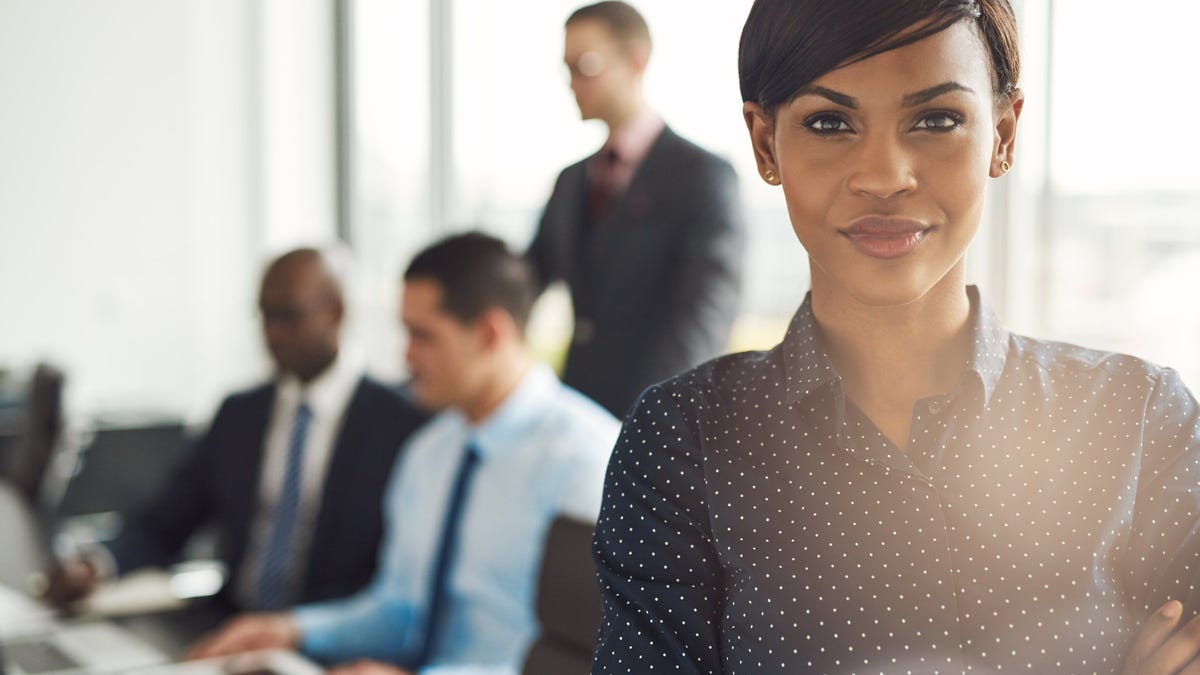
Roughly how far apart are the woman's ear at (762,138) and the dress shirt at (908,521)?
12cm

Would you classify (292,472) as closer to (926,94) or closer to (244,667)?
(244,667)

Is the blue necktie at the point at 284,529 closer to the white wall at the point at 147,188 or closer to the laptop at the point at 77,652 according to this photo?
the laptop at the point at 77,652

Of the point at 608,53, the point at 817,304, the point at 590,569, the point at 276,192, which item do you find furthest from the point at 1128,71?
→ the point at 276,192

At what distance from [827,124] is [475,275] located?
5.00ft

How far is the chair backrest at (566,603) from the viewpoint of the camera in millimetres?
1477

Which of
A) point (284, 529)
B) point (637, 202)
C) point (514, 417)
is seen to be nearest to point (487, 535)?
point (514, 417)

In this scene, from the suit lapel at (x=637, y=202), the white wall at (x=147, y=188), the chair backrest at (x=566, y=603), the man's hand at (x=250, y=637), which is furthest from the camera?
the white wall at (x=147, y=188)

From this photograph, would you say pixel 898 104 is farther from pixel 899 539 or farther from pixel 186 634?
pixel 186 634

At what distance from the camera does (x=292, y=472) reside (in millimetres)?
2732

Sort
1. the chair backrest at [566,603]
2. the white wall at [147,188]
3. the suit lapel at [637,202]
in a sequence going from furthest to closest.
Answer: the white wall at [147,188] → the suit lapel at [637,202] → the chair backrest at [566,603]

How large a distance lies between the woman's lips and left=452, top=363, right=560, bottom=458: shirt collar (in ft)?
4.31

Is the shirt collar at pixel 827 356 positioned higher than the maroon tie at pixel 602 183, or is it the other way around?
the maroon tie at pixel 602 183

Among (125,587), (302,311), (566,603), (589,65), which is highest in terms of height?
(589,65)

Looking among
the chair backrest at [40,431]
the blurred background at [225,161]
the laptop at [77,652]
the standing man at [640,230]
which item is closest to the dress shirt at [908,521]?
the laptop at [77,652]
